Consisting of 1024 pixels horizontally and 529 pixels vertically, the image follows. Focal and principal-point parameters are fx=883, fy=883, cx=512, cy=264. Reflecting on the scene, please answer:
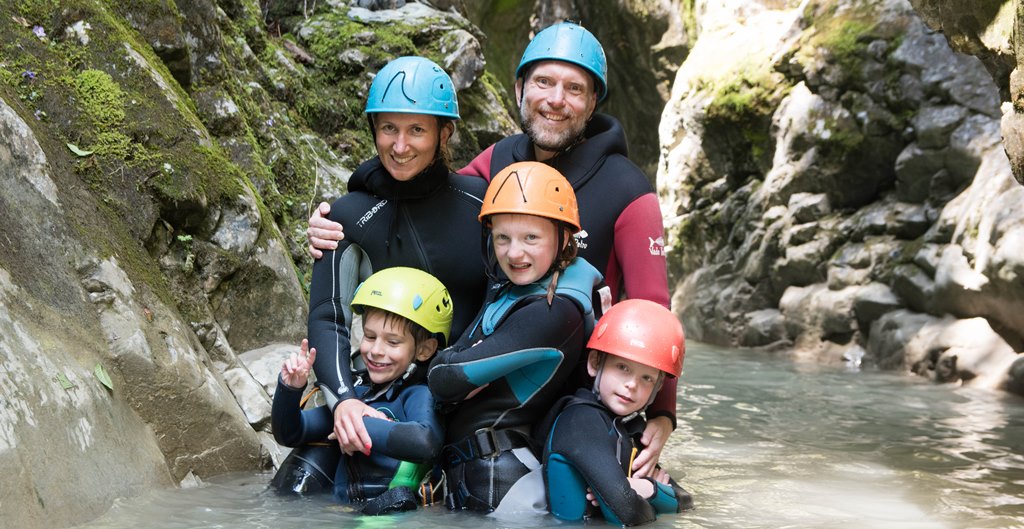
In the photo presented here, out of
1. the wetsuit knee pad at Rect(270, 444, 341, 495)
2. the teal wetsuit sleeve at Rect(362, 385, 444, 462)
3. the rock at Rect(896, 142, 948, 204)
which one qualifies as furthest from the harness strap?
the rock at Rect(896, 142, 948, 204)

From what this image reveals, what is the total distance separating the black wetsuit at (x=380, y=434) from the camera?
3.59m

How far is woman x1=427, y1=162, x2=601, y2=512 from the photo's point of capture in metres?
3.50

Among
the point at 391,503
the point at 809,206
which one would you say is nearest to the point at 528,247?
the point at 391,503

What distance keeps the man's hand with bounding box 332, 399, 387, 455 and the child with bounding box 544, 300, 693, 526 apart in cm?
75

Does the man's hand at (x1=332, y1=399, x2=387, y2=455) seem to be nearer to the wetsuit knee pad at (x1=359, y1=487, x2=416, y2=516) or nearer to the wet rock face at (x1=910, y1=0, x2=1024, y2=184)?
the wetsuit knee pad at (x1=359, y1=487, x2=416, y2=516)

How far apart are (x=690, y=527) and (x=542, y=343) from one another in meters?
1.01

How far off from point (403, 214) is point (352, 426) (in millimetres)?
1037

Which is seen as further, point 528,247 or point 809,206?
point 809,206

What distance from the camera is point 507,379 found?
12.1 ft

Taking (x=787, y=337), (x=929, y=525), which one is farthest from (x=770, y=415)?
(x=787, y=337)

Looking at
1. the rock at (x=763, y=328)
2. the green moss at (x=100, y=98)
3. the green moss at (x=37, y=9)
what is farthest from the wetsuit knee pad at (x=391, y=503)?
the rock at (x=763, y=328)

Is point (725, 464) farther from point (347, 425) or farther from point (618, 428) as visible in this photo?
point (347, 425)

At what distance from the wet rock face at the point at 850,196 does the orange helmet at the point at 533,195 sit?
24.0 ft

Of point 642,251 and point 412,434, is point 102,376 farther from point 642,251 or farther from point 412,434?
point 642,251
